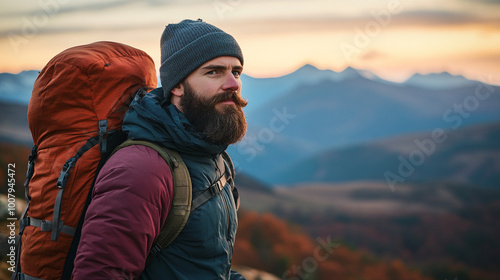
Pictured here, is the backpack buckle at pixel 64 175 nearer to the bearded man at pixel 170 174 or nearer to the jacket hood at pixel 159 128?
the bearded man at pixel 170 174

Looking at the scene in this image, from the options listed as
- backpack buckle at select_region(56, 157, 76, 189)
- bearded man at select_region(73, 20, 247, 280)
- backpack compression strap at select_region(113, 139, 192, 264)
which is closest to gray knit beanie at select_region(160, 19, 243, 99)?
bearded man at select_region(73, 20, 247, 280)

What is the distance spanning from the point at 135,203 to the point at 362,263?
22.4 m

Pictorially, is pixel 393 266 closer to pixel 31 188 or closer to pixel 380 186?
pixel 31 188

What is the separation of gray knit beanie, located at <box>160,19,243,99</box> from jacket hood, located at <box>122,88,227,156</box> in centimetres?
28

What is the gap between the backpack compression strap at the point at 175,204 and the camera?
214cm

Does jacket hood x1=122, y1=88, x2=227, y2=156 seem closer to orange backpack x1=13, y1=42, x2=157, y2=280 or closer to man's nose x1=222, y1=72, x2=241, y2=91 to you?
orange backpack x1=13, y1=42, x2=157, y2=280

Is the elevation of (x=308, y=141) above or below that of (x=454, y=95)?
below

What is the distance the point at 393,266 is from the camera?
23594 mm

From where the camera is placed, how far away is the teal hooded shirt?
2201mm

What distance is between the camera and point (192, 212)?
86.7 inches

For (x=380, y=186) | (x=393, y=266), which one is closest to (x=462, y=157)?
(x=380, y=186)

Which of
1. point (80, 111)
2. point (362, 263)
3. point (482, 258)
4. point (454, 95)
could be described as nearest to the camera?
point (80, 111)

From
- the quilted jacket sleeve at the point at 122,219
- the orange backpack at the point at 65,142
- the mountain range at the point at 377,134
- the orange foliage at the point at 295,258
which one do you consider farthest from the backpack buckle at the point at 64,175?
the mountain range at the point at 377,134

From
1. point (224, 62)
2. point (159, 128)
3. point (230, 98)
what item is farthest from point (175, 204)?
point (224, 62)
